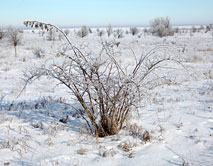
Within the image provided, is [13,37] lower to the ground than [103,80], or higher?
higher

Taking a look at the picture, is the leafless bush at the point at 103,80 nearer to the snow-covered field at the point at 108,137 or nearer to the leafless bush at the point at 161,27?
the snow-covered field at the point at 108,137

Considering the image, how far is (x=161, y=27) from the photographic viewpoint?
36.9 meters

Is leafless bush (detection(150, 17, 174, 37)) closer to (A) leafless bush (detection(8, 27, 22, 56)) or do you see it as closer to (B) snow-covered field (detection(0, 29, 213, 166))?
(A) leafless bush (detection(8, 27, 22, 56))

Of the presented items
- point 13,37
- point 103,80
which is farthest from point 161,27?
point 103,80

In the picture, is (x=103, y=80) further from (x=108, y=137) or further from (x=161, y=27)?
(x=161, y=27)

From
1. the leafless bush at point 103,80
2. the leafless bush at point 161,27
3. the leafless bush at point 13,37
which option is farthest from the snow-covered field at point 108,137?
the leafless bush at point 161,27

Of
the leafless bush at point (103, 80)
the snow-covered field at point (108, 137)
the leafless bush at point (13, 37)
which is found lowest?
the snow-covered field at point (108, 137)

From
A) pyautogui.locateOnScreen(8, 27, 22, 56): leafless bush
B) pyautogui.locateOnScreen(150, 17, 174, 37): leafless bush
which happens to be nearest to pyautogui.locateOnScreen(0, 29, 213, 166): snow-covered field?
pyautogui.locateOnScreen(8, 27, 22, 56): leafless bush

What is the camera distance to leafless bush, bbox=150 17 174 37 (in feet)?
121

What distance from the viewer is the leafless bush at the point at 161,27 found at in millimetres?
36812

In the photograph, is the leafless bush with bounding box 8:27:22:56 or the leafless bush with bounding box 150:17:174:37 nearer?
the leafless bush with bounding box 8:27:22:56

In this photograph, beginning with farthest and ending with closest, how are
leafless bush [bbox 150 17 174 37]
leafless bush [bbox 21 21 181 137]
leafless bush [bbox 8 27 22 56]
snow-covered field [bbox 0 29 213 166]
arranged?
leafless bush [bbox 150 17 174 37] < leafless bush [bbox 8 27 22 56] < leafless bush [bbox 21 21 181 137] < snow-covered field [bbox 0 29 213 166]

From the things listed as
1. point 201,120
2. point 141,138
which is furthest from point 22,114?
point 201,120

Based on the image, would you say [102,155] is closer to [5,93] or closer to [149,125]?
[149,125]
